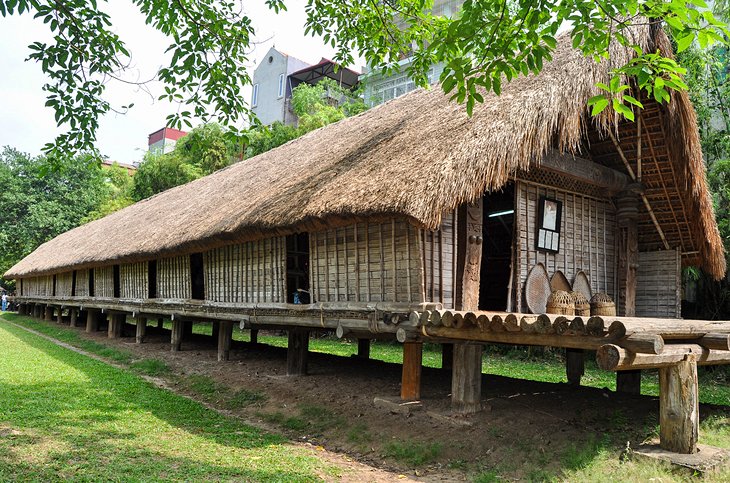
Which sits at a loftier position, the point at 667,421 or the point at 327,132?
the point at 327,132

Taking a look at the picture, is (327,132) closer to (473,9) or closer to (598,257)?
(598,257)

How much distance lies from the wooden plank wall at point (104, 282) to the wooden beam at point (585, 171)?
38.8ft

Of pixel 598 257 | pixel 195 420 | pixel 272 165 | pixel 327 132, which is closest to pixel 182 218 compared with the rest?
pixel 272 165

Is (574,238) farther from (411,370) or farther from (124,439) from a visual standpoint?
(124,439)

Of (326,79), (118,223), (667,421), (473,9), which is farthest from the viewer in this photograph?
(326,79)

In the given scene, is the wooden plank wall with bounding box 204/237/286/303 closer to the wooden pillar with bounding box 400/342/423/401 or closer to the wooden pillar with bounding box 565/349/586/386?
the wooden pillar with bounding box 400/342/423/401

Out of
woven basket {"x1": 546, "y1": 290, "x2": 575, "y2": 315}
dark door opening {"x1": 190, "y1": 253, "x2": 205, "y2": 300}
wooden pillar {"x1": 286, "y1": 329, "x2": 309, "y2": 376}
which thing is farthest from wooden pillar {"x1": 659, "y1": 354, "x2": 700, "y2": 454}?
dark door opening {"x1": 190, "y1": 253, "x2": 205, "y2": 300}

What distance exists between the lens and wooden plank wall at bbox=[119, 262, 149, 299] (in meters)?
12.7

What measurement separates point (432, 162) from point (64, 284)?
17.1m

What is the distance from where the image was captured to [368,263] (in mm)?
6363

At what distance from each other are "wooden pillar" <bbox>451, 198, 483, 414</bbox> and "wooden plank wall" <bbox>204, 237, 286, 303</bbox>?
278 cm

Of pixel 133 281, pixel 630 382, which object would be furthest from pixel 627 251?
pixel 133 281

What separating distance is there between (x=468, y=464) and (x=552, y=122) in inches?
135

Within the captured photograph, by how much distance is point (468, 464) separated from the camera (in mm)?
4863
